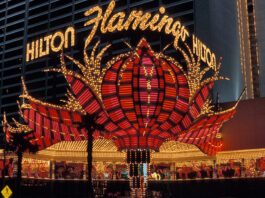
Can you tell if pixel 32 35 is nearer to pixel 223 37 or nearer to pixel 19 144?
pixel 223 37

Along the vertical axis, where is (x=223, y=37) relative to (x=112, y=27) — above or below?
above

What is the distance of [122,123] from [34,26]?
2809 inches

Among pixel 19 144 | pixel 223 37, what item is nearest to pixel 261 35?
pixel 223 37

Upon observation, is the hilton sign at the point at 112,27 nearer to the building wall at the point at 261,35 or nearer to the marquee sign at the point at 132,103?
the marquee sign at the point at 132,103

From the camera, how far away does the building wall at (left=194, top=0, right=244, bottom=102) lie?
68.2 meters

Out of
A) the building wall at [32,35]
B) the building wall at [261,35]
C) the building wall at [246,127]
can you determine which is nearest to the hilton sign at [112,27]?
the building wall at [246,127]

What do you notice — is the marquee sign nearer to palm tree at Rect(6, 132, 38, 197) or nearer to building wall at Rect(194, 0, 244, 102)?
palm tree at Rect(6, 132, 38, 197)

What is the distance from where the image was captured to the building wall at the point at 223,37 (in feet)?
224

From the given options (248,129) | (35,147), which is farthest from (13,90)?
(248,129)

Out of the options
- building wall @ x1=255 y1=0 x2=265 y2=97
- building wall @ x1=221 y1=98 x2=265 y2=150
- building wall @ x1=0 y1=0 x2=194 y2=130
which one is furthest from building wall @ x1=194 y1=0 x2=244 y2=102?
building wall @ x1=221 y1=98 x2=265 y2=150

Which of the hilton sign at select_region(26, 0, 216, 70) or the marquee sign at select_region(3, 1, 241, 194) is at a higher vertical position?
the hilton sign at select_region(26, 0, 216, 70)

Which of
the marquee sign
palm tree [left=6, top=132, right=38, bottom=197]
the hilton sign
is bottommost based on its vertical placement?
palm tree [left=6, top=132, right=38, bottom=197]

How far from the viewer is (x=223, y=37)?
71.6 meters

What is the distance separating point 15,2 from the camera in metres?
107
